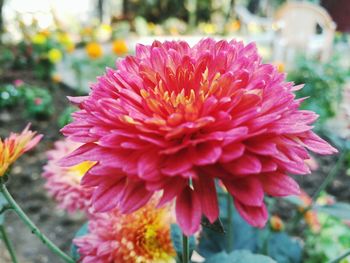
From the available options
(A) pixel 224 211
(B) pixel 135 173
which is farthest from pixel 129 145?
(A) pixel 224 211

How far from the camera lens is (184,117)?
1.61ft

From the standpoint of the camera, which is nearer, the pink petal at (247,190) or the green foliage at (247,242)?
the pink petal at (247,190)

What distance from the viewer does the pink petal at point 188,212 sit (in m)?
0.46

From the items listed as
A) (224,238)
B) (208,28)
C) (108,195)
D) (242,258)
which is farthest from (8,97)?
(208,28)

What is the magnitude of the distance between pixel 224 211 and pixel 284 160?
23.2 inches

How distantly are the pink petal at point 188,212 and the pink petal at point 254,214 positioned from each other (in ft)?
0.15

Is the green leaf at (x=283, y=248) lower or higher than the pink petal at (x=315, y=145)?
lower

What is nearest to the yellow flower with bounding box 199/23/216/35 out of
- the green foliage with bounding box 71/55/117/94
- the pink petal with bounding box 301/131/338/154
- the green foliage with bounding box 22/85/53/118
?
the green foliage with bounding box 71/55/117/94

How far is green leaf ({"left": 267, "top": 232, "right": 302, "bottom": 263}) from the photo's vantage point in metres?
1.21

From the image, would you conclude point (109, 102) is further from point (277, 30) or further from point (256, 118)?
point (277, 30)

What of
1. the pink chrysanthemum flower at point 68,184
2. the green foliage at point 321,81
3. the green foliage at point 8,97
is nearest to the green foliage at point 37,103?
the green foliage at point 8,97

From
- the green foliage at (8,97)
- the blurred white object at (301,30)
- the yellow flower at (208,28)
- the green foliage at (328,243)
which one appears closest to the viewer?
the green foliage at (328,243)

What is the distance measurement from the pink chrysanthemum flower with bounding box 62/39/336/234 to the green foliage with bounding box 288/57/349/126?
2.53 m

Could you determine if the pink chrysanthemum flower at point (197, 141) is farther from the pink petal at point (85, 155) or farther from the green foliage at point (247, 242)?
the green foliage at point (247, 242)
